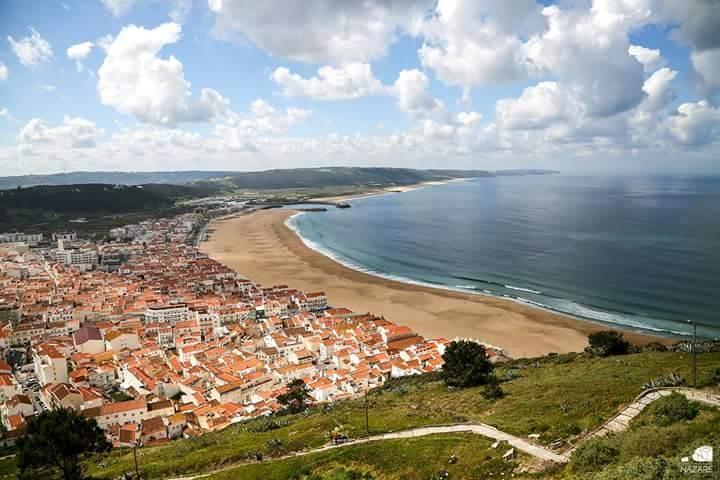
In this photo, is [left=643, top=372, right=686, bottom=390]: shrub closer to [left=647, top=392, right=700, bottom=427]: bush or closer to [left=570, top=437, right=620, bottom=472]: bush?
[left=647, top=392, right=700, bottom=427]: bush

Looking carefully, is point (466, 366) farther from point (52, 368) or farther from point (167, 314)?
point (167, 314)

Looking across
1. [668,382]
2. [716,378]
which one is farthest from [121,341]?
[716,378]

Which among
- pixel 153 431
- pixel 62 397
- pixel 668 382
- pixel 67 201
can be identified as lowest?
pixel 153 431

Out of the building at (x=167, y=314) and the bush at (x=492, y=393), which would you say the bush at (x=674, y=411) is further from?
the building at (x=167, y=314)

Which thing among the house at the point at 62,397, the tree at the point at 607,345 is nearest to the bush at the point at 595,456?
the tree at the point at 607,345

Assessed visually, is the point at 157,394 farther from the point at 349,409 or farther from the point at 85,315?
the point at 85,315
